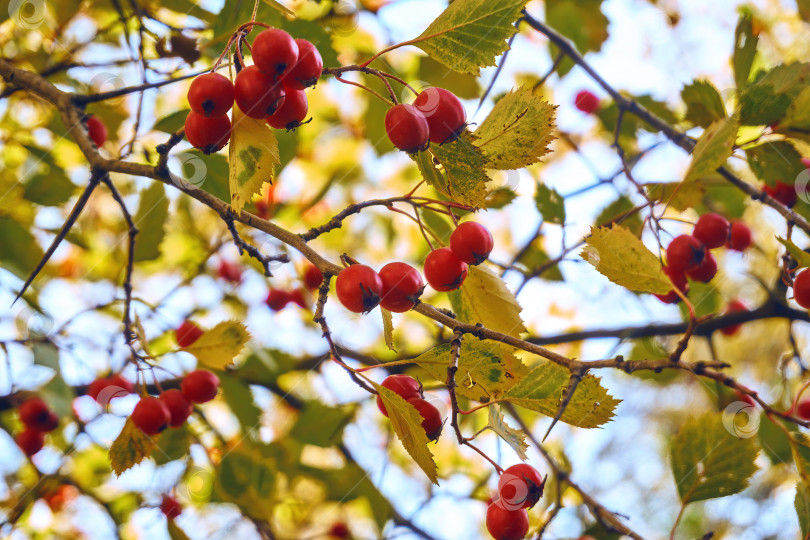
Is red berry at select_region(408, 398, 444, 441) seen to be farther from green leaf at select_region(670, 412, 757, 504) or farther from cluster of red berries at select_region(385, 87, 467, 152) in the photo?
green leaf at select_region(670, 412, 757, 504)

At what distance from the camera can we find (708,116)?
4.31 ft

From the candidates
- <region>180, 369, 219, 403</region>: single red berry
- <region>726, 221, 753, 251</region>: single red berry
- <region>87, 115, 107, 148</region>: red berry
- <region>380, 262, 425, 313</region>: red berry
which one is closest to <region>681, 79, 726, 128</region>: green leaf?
<region>726, 221, 753, 251</region>: single red berry

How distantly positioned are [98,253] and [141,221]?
86cm

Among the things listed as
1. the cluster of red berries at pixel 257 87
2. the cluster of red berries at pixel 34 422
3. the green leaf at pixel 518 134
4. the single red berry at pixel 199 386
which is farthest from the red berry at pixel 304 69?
the cluster of red berries at pixel 34 422

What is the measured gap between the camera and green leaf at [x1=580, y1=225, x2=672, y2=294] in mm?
797

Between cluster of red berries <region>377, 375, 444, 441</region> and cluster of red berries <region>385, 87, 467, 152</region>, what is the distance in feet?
1.18

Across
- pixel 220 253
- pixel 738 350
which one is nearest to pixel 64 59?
pixel 220 253

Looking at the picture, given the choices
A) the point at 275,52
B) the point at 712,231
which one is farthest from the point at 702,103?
the point at 275,52

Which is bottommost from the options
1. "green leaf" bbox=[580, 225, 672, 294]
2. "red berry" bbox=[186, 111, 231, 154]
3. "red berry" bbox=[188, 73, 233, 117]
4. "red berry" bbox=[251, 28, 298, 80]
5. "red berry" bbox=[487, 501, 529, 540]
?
"red berry" bbox=[487, 501, 529, 540]

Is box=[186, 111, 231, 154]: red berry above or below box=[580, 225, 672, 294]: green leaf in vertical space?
above

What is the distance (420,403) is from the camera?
892mm

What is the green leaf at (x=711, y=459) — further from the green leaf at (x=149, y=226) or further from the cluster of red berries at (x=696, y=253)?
the green leaf at (x=149, y=226)

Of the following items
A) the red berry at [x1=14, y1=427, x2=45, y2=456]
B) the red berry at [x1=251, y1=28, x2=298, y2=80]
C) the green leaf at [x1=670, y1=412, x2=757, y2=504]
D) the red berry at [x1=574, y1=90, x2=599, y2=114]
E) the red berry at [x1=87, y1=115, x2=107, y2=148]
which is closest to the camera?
the red berry at [x1=251, y1=28, x2=298, y2=80]

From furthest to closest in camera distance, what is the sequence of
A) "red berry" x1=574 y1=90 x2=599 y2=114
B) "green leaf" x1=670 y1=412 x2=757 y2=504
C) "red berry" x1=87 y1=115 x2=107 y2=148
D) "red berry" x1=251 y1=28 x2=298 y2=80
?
"red berry" x1=574 y1=90 x2=599 y2=114 < "red berry" x1=87 y1=115 x2=107 y2=148 < "green leaf" x1=670 y1=412 x2=757 y2=504 < "red berry" x1=251 y1=28 x2=298 y2=80
